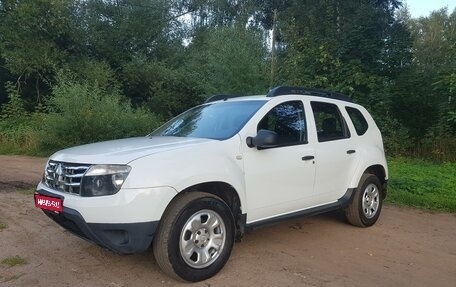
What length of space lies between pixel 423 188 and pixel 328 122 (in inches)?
149

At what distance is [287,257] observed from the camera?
15.5 feet

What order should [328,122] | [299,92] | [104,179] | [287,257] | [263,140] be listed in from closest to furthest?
1. [104,179]
2. [263,140]
3. [287,257]
4. [299,92]
5. [328,122]

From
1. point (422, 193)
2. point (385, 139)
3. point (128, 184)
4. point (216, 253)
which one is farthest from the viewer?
point (385, 139)

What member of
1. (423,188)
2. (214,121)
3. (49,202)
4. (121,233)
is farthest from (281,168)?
(423,188)

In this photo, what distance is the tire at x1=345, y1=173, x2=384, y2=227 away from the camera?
586 cm

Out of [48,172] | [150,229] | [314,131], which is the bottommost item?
[150,229]

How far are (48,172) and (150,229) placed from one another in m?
1.44

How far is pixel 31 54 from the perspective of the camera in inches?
878

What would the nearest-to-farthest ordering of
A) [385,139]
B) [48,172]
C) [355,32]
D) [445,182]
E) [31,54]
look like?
1. [48,172]
2. [445,182]
3. [385,139]
4. [355,32]
5. [31,54]

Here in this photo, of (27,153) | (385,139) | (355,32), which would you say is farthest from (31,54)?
(385,139)

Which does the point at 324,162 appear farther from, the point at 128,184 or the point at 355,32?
the point at 355,32

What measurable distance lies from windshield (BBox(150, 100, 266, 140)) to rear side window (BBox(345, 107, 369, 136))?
1.73 m

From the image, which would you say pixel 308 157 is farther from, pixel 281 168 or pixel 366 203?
pixel 366 203

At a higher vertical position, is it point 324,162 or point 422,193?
point 324,162
